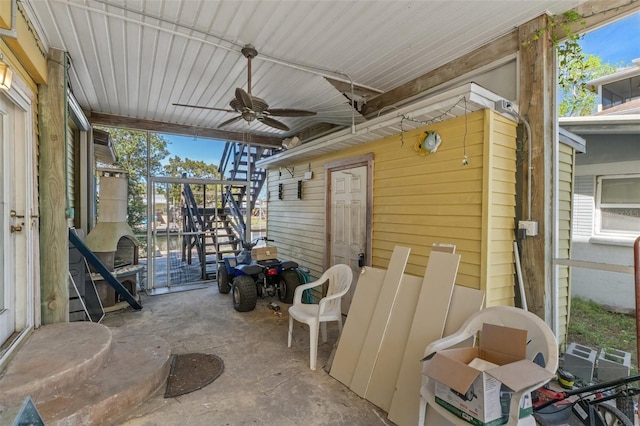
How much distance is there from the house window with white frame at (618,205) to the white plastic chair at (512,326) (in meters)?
3.50

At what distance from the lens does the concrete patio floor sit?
2283mm

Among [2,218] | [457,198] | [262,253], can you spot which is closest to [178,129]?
[262,253]

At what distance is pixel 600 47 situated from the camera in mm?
3688

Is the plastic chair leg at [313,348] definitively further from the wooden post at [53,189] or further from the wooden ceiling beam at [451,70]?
the wooden ceiling beam at [451,70]

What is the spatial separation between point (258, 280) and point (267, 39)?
3.53m

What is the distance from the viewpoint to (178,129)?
6129 mm

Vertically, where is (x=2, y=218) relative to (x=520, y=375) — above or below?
above

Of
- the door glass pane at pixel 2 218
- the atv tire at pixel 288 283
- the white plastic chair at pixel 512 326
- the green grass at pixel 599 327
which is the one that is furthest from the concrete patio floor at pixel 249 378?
the green grass at pixel 599 327

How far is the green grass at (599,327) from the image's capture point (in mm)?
3213

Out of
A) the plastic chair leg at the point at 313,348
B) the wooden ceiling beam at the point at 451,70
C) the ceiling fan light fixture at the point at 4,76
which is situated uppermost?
the wooden ceiling beam at the point at 451,70

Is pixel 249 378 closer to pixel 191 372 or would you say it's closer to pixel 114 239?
pixel 191 372

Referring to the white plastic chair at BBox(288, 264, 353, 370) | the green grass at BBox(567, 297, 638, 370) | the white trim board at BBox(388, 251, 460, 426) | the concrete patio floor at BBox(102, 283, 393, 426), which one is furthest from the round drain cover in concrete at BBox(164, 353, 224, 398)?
the green grass at BBox(567, 297, 638, 370)

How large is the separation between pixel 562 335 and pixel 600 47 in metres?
3.51

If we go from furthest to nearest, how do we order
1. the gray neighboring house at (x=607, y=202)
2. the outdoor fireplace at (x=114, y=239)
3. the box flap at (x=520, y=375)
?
the outdoor fireplace at (x=114, y=239) → the gray neighboring house at (x=607, y=202) → the box flap at (x=520, y=375)
